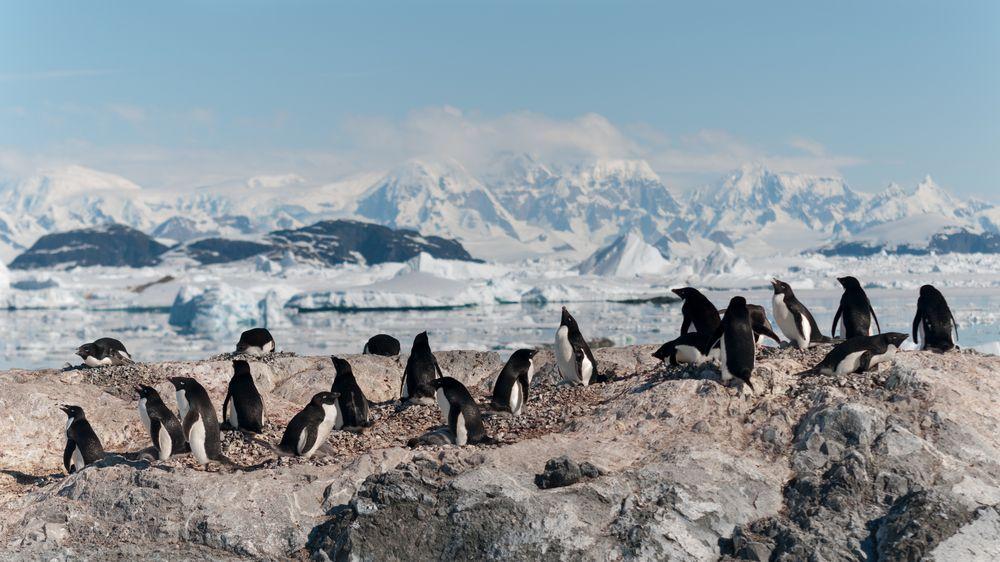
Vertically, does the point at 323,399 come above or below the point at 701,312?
below

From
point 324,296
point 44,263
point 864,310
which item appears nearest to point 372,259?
point 44,263

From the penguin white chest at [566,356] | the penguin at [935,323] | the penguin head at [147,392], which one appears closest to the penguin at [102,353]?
the penguin head at [147,392]

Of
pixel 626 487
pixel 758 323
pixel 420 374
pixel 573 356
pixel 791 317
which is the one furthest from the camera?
pixel 420 374

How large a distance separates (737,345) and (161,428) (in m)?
6.01

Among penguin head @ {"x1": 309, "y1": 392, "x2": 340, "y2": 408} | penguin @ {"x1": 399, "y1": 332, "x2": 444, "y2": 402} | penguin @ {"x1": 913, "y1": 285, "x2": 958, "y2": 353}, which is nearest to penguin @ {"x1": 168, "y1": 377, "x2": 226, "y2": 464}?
penguin head @ {"x1": 309, "y1": 392, "x2": 340, "y2": 408}

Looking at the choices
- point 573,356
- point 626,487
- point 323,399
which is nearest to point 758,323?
point 573,356

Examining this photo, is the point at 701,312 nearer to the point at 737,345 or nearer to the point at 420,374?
the point at 737,345

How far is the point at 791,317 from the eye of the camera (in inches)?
479

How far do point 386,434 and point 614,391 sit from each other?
8.82 ft

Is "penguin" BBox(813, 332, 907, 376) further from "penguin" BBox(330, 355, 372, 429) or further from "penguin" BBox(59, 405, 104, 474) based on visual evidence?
"penguin" BBox(59, 405, 104, 474)

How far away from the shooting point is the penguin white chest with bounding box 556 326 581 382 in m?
12.5

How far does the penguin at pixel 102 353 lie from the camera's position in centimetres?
1545

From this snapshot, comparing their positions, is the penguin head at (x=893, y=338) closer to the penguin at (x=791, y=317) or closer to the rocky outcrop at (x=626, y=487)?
the rocky outcrop at (x=626, y=487)

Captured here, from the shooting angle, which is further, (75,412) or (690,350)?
(690,350)
